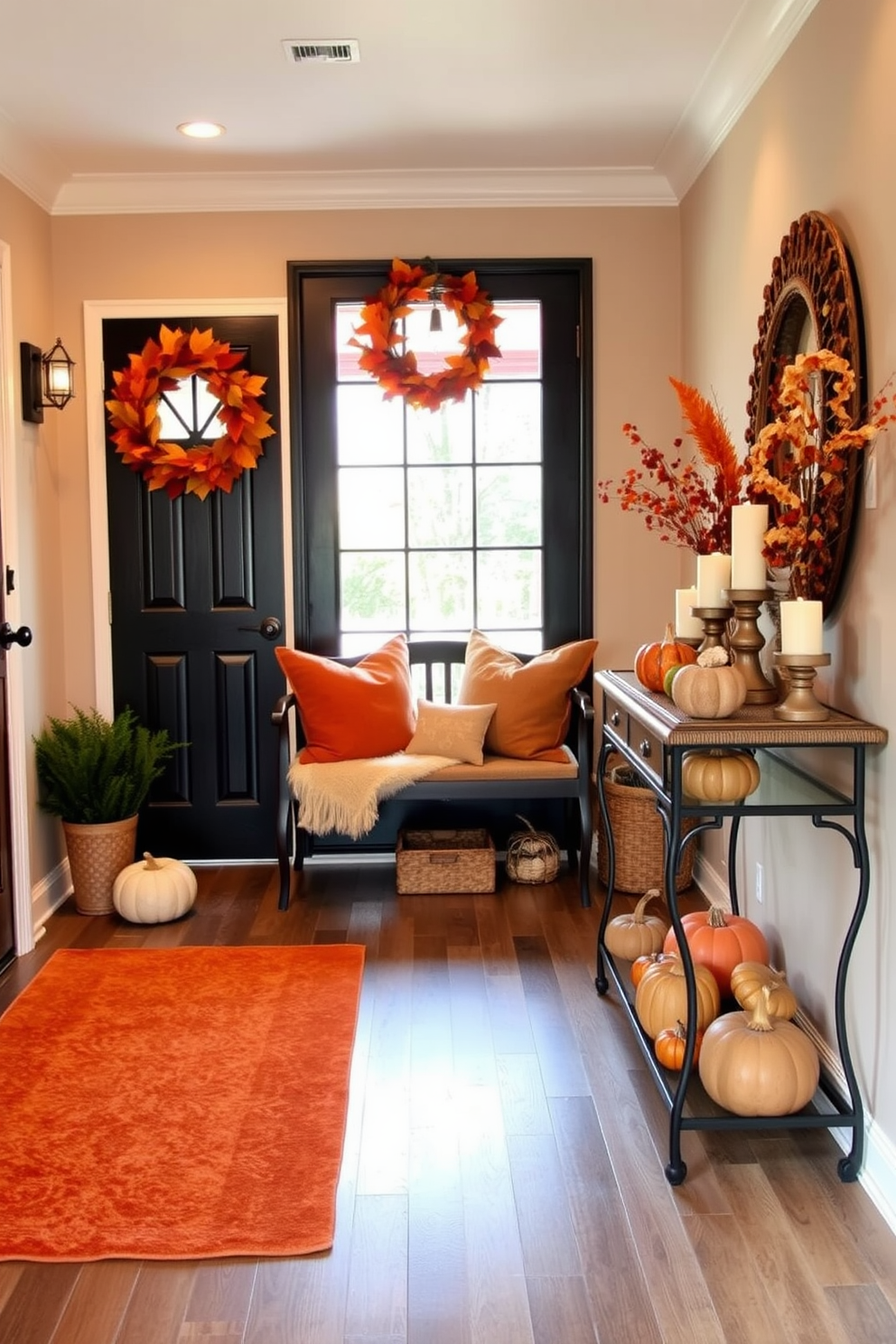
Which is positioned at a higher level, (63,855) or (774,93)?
(774,93)

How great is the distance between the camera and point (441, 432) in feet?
15.9

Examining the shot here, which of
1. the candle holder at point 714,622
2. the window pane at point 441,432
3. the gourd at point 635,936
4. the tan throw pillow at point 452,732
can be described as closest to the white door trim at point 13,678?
the tan throw pillow at point 452,732

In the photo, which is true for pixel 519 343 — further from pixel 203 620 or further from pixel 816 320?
pixel 816 320

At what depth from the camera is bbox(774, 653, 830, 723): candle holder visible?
8.34 ft

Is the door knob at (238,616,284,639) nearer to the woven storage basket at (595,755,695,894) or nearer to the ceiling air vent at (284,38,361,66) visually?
the woven storage basket at (595,755,695,894)

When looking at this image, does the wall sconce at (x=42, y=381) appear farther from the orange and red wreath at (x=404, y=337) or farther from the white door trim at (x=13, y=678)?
the orange and red wreath at (x=404, y=337)

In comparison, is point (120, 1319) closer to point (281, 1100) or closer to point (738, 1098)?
point (281, 1100)

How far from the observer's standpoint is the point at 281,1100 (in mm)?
2877

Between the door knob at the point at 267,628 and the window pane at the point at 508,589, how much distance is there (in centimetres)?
78

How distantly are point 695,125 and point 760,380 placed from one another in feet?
4.01

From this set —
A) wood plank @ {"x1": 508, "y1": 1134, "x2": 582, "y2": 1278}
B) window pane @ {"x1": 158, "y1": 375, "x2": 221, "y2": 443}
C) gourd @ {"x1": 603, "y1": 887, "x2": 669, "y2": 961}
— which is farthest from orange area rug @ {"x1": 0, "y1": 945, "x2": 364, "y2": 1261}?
window pane @ {"x1": 158, "y1": 375, "x2": 221, "y2": 443}

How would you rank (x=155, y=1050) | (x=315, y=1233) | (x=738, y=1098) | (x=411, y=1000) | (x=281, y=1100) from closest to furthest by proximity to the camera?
(x=315, y=1233), (x=738, y=1098), (x=281, y=1100), (x=155, y=1050), (x=411, y=1000)

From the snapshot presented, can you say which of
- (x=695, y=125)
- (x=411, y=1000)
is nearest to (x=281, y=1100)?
(x=411, y=1000)

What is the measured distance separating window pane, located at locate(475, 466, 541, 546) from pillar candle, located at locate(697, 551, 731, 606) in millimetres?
2049
